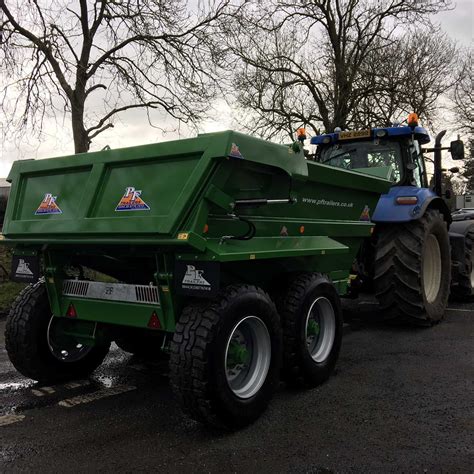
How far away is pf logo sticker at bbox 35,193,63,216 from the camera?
387cm

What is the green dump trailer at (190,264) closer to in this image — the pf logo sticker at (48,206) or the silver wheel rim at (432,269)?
the pf logo sticker at (48,206)

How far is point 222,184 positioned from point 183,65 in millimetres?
8364

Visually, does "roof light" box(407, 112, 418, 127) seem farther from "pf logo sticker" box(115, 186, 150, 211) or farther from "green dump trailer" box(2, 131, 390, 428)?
"pf logo sticker" box(115, 186, 150, 211)

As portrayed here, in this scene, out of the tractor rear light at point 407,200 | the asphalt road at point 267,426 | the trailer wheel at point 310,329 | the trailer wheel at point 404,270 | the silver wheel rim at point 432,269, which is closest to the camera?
the asphalt road at point 267,426

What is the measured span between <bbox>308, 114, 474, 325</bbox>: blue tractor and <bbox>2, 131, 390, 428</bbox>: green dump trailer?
134cm

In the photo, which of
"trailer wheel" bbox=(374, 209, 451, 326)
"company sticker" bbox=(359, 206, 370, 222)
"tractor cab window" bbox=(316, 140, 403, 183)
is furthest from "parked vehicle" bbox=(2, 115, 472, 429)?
"tractor cab window" bbox=(316, 140, 403, 183)

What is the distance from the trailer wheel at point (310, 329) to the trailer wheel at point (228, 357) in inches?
13.0

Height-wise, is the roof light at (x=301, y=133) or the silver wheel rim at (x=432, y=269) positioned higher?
the roof light at (x=301, y=133)

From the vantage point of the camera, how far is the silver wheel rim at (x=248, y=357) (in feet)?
11.5

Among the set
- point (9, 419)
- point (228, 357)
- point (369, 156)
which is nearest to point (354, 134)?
point (369, 156)

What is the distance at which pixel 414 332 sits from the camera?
6.06 metres

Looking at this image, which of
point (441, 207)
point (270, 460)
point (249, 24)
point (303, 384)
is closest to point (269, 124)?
point (249, 24)

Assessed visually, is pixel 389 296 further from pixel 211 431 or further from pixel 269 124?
pixel 269 124

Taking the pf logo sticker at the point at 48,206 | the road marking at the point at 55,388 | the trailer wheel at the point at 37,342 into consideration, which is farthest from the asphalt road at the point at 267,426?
the pf logo sticker at the point at 48,206
